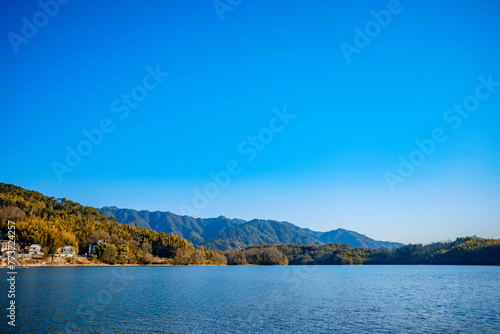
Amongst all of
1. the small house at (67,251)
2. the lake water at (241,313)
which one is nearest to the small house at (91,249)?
the small house at (67,251)

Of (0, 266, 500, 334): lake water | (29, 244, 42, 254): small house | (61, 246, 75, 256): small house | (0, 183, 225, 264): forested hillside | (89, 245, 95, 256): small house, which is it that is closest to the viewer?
(0, 266, 500, 334): lake water

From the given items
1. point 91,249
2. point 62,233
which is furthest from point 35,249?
point 91,249

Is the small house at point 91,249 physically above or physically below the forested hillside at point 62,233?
below

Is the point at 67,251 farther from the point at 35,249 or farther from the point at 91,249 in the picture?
the point at 35,249

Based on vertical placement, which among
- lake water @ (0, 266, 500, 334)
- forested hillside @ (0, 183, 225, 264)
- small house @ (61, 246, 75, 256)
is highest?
forested hillside @ (0, 183, 225, 264)

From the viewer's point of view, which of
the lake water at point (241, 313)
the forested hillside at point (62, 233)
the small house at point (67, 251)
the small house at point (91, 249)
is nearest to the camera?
the lake water at point (241, 313)

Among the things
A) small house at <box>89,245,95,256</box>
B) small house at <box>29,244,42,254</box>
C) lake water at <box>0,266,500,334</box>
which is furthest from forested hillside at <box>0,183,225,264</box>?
lake water at <box>0,266,500,334</box>

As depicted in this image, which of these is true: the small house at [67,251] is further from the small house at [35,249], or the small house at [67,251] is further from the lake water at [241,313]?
the lake water at [241,313]

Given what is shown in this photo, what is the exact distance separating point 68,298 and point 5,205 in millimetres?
139387

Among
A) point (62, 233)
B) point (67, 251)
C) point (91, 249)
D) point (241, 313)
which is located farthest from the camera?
point (91, 249)

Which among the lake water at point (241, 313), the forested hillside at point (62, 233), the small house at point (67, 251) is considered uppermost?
the forested hillside at point (62, 233)

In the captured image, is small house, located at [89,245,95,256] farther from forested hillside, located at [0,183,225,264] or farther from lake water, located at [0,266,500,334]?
lake water, located at [0,266,500,334]

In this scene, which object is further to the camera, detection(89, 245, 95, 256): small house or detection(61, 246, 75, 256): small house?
detection(89, 245, 95, 256): small house

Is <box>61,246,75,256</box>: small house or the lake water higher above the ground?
<box>61,246,75,256</box>: small house
